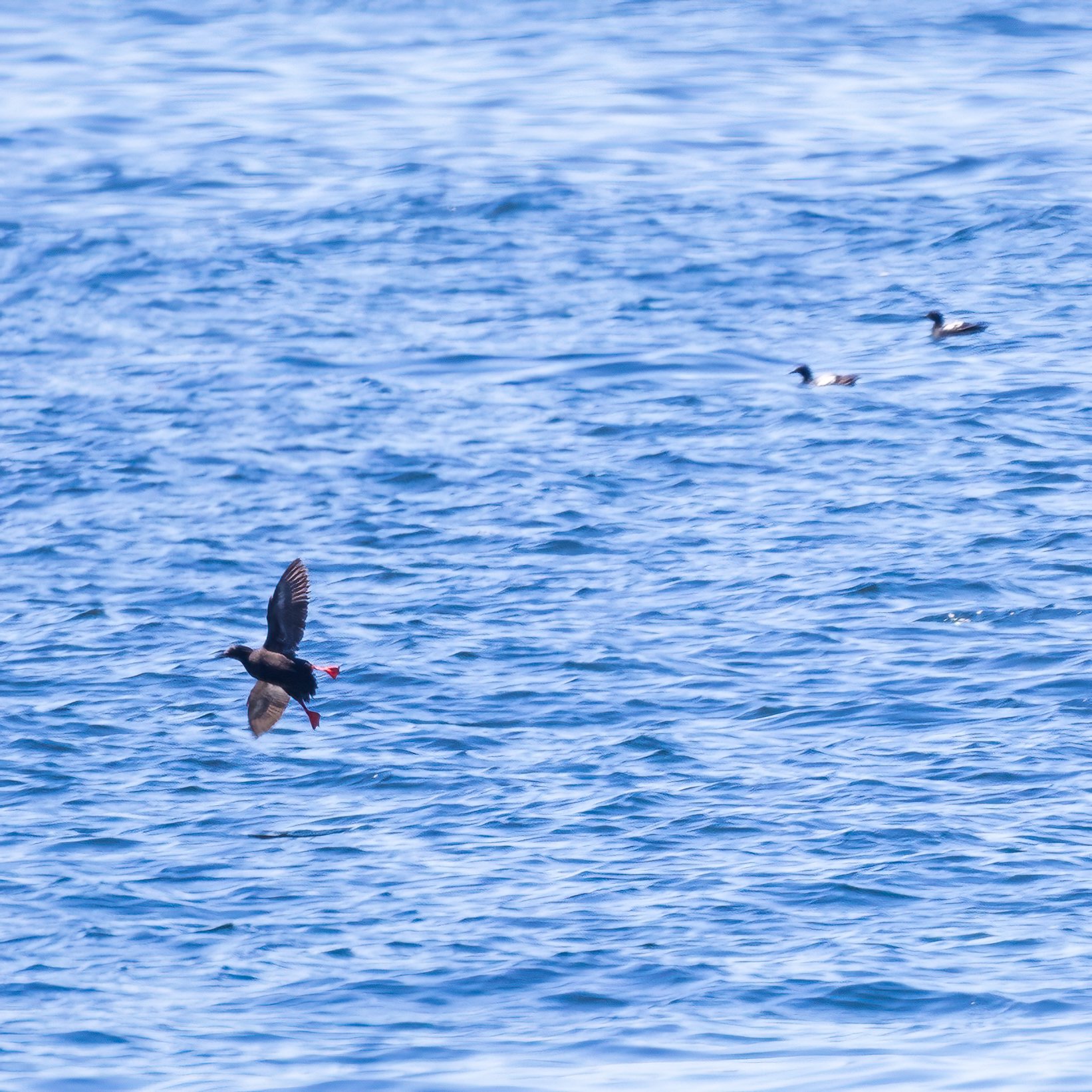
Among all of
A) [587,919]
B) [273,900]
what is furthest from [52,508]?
[587,919]

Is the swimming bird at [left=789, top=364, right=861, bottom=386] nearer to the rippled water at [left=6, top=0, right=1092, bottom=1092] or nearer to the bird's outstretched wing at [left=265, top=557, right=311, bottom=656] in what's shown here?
the rippled water at [left=6, top=0, right=1092, bottom=1092]

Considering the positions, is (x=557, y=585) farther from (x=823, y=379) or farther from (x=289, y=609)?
(x=289, y=609)

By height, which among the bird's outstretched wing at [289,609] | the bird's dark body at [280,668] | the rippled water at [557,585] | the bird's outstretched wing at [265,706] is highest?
the bird's outstretched wing at [289,609]

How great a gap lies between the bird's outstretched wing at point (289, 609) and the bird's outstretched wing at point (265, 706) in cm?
50

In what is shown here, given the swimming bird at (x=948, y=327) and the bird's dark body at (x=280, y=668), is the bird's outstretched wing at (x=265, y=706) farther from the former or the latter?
the swimming bird at (x=948, y=327)

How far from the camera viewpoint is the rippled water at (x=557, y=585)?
11227mm

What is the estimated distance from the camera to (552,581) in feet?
56.2

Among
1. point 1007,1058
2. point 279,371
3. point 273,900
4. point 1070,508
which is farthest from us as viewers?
point 279,371

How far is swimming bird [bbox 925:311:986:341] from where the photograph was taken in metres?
21.7

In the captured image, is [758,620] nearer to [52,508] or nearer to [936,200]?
[52,508]

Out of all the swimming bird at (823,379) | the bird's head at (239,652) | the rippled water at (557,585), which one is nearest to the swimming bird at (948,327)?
the rippled water at (557,585)

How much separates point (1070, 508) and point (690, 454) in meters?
3.59

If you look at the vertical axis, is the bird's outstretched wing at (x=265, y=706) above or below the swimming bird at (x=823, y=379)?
→ above

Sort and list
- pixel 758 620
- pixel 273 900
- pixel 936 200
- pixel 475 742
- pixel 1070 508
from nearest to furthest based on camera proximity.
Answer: pixel 273 900, pixel 475 742, pixel 758 620, pixel 1070 508, pixel 936 200
